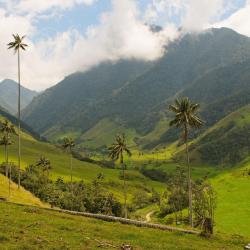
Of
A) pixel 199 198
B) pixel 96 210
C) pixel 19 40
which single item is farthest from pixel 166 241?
pixel 96 210

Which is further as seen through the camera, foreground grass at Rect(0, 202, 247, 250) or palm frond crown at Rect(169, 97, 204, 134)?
palm frond crown at Rect(169, 97, 204, 134)

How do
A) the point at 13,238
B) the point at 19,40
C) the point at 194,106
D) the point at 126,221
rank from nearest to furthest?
the point at 13,238
the point at 126,221
the point at 194,106
the point at 19,40

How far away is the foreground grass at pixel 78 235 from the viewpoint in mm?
39263

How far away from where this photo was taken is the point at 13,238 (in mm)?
39156

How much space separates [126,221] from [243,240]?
14.3 meters

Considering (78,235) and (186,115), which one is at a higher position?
(186,115)

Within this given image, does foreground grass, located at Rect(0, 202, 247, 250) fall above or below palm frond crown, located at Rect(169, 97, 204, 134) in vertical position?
below

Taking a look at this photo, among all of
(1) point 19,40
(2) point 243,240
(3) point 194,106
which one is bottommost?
(2) point 243,240

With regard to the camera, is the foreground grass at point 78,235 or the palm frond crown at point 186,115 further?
the palm frond crown at point 186,115

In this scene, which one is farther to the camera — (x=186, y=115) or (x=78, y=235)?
(x=186, y=115)

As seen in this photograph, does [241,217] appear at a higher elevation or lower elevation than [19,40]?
lower

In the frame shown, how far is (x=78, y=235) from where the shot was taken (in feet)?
144

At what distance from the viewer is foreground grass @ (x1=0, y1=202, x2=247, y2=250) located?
39.3 metres

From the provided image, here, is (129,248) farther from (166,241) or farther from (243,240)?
(243,240)
